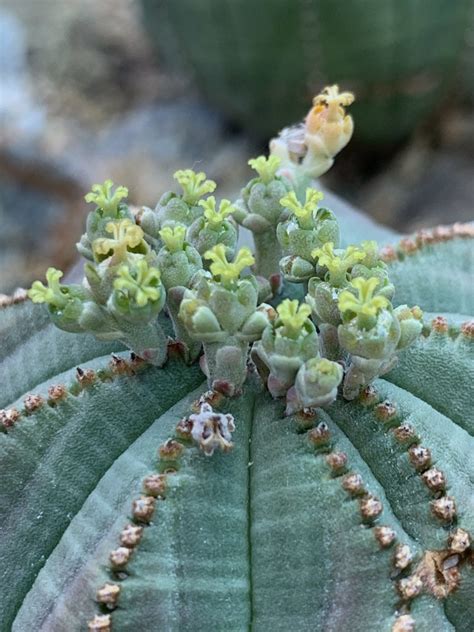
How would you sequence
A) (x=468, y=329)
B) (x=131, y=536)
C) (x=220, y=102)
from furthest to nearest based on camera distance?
(x=220, y=102)
(x=468, y=329)
(x=131, y=536)

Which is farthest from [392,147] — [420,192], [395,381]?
[395,381]

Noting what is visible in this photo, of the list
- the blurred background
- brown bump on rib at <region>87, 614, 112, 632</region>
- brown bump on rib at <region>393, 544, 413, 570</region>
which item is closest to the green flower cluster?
brown bump on rib at <region>393, 544, 413, 570</region>

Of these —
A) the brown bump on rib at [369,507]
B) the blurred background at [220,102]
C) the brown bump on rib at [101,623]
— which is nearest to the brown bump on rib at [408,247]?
the brown bump on rib at [369,507]

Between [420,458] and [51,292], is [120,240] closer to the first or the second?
[51,292]

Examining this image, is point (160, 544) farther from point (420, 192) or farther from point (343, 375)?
point (420, 192)

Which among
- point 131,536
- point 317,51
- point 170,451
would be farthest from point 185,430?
point 317,51

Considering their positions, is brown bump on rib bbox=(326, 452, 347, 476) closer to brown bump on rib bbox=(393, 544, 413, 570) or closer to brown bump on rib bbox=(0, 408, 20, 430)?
brown bump on rib bbox=(393, 544, 413, 570)
